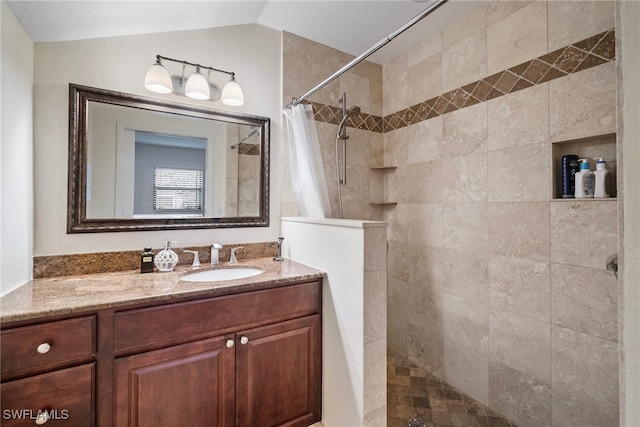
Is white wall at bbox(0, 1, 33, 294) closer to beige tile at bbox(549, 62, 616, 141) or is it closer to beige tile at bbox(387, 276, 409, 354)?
beige tile at bbox(387, 276, 409, 354)

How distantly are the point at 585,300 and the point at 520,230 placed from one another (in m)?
0.44

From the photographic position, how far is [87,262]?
1.52 m

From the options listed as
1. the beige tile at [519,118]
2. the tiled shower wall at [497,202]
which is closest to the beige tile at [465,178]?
the tiled shower wall at [497,202]

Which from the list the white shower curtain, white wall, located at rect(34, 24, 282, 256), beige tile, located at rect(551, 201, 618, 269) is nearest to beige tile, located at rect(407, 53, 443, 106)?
the white shower curtain

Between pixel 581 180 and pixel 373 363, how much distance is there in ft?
4.50

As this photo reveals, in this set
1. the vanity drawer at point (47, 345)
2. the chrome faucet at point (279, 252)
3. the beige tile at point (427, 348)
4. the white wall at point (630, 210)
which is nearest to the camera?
the white wall at point (630, 210)

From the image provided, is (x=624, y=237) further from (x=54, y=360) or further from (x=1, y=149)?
(x=1, y=149)

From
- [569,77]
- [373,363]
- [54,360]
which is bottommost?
[373,363]

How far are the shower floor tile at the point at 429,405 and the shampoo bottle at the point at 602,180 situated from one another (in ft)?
4.55

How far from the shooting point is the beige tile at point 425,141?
2105mm

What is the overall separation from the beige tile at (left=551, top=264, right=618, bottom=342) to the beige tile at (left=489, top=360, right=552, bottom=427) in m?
0.40

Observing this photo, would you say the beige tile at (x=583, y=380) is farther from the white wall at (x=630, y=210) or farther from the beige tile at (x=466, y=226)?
the white wall at (x=630, y=210)

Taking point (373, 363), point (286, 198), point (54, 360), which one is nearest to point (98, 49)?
point (286, 198)

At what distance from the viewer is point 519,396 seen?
1628 mm
